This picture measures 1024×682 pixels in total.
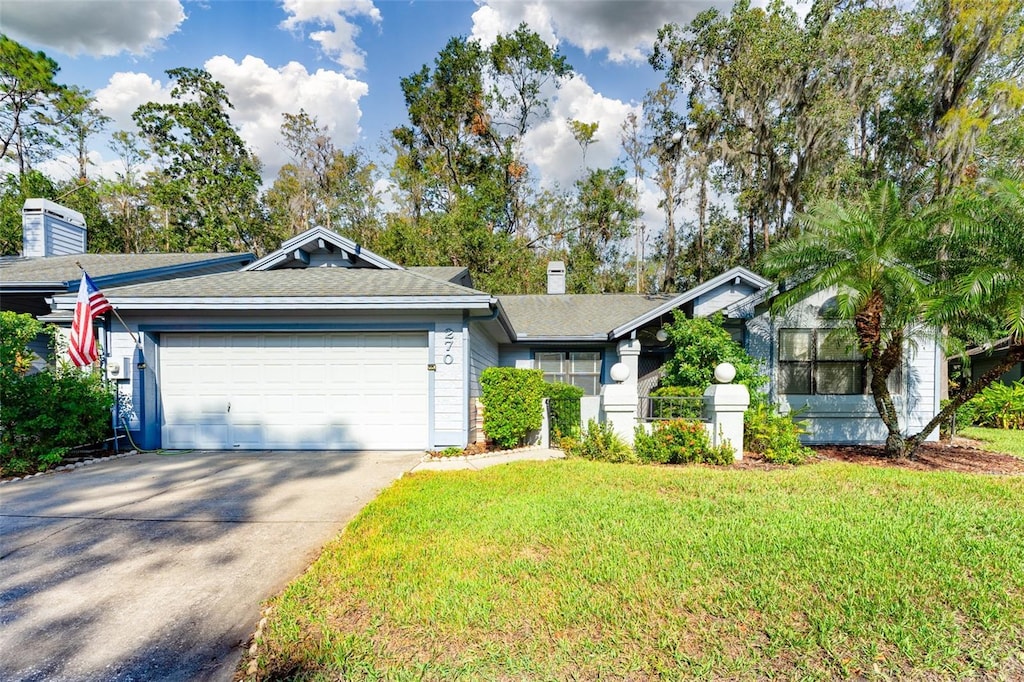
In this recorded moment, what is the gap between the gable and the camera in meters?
10.3

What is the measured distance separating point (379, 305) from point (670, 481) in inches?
206

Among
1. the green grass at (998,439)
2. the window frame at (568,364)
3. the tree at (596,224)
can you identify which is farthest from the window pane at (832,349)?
the tree at (596,224)

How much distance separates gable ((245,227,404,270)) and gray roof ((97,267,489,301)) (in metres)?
0.47

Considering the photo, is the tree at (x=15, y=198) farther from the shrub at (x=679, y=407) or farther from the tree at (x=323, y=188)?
the shrub at (x=679, y=407)

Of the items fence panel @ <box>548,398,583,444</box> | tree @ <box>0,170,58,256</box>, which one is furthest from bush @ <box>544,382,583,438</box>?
tree @ <box>0,170,58,256</box>

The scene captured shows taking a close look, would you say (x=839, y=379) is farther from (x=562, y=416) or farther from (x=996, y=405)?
(x=562, y=416)

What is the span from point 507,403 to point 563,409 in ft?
4.47

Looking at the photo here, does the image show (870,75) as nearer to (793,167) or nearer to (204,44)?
(793,167)

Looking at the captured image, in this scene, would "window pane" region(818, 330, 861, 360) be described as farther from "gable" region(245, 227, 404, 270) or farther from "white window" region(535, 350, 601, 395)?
"gable" region(245, 227, 404, 270)

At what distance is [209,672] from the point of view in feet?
7.84

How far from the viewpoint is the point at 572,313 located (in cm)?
1358

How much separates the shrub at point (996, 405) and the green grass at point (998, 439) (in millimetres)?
354

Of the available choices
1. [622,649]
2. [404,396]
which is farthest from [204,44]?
[622,649]

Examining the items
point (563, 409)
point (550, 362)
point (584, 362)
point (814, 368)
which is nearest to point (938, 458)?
point (814, 368)
